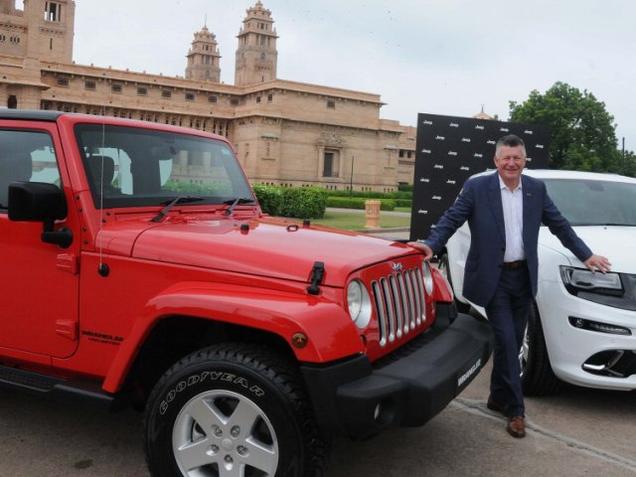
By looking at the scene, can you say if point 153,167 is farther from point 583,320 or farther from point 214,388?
point 583,320

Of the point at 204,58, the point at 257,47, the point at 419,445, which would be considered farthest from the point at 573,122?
the point at 204,58

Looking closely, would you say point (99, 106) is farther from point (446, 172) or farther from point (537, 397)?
point (537, 397)

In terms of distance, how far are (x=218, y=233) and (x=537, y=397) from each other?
9.46ft

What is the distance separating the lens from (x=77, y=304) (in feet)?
10.4

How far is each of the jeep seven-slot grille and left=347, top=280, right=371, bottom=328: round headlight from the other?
65 mm

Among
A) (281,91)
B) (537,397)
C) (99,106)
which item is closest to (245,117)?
(281,91)

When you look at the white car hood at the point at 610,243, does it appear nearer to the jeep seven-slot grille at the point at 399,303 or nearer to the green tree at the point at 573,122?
the jeep seven-slot grille at the point at 399,303

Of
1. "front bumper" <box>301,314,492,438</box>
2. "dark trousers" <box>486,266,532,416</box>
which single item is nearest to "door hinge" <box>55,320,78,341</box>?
"front bumper" <box>301,314,492,438</box>

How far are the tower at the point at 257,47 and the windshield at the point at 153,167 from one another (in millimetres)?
107813

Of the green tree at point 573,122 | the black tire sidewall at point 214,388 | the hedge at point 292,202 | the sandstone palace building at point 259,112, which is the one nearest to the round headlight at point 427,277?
the black tire sidewall at point 214,388

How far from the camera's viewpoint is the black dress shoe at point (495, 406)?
4.19 metres

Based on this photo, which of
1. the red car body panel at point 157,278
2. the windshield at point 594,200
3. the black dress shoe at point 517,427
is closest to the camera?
the red car body panel at point 157,278

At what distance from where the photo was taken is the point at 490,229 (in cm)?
388

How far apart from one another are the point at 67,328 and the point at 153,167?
1.08 metres
